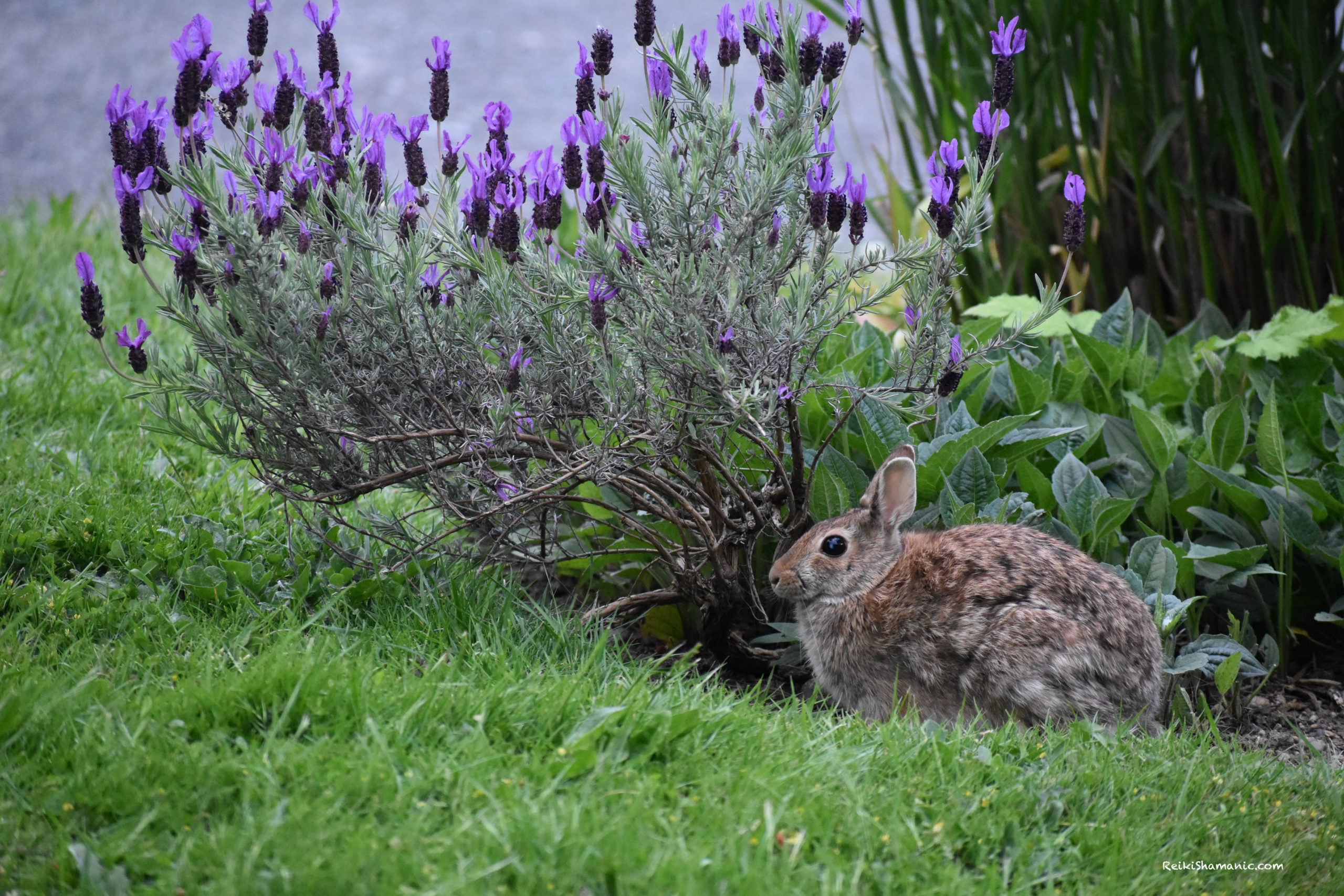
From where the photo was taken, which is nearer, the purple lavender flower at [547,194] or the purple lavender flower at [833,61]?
the purple lavender flower at [547,194]

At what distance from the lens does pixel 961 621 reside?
371 cm

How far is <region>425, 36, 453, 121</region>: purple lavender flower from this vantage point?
3.34 m

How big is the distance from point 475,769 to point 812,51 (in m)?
2.15

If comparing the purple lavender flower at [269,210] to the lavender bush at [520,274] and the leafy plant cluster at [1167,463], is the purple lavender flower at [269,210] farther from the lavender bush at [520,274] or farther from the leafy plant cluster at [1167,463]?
the leafy plant cluster at [1167,463]

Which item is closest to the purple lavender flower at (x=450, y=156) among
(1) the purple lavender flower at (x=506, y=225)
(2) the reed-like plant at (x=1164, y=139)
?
(1) the purple lavender flower at (x=506, y=225)

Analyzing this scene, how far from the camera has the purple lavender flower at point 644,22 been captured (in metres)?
3.12

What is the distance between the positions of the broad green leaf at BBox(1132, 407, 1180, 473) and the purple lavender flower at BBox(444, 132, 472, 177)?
111 inches

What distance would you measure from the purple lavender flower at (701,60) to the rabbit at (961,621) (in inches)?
55.6

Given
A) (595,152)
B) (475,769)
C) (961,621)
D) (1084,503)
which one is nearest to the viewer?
(475,769)

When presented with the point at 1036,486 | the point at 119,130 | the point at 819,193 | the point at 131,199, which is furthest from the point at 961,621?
the point at 119,130

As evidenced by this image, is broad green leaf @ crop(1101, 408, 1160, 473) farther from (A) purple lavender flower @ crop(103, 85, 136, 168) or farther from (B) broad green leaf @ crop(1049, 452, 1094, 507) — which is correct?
(A) purple lavender flower @ crop(103, 85, 136, 168)

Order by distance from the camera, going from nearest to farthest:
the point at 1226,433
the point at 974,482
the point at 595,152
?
the point at 595,152, the point at 974,482, the point at 1226,433

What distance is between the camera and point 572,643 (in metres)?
3.75

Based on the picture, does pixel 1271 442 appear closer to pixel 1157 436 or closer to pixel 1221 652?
pixel 1157 436
